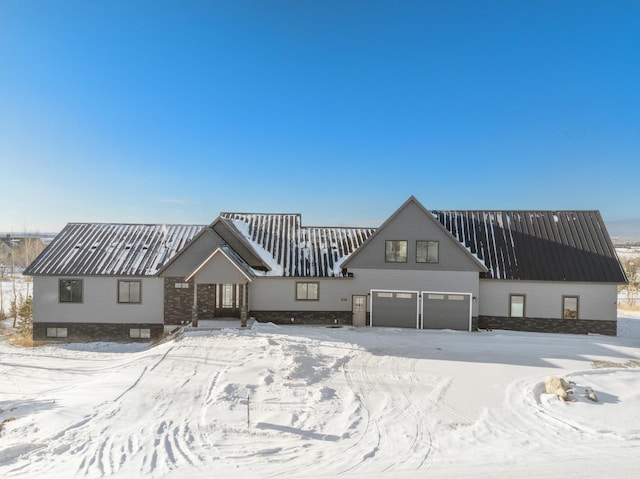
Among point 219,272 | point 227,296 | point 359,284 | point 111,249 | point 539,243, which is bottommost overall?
point 227,296

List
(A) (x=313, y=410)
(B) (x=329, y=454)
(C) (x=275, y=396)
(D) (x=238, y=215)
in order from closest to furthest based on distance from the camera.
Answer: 1. (B) (x=329, y=454)
2. (A) (x=313, y=410)
3. (C) (x=275, y=396)
4. (D) (x=238, y=215)

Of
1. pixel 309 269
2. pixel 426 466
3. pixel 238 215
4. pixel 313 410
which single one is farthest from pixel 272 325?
pixel 426 466

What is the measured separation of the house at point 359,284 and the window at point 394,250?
6 cm

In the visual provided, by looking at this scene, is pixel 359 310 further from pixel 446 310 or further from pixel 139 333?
pixel 139 333

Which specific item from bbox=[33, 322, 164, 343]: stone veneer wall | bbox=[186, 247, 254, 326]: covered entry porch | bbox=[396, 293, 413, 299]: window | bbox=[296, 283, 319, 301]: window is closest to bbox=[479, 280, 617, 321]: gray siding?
bbox=[396, 293, 413, 299]: window

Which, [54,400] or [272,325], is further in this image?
[272,325]

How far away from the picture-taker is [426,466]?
7.47m

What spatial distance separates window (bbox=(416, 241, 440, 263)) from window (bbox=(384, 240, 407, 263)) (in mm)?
780

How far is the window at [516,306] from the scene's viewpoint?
20438 mm

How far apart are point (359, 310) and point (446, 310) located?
486 cm

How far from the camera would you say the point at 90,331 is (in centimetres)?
2041

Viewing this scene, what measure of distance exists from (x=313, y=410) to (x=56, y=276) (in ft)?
58.5

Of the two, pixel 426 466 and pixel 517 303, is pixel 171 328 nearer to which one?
pixel 426 466

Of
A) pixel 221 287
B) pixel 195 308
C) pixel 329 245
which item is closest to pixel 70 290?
pixel 195 308
